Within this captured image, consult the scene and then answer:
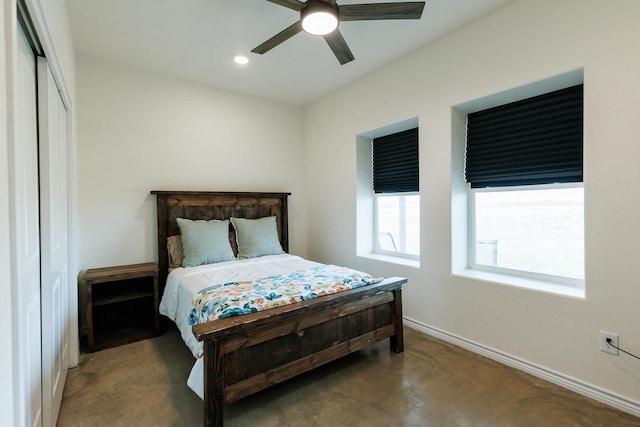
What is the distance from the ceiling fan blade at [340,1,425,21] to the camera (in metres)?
1.75

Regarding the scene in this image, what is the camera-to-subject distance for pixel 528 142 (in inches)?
90.5

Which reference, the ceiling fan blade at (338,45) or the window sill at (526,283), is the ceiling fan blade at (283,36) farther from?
the window sill at (526,283)

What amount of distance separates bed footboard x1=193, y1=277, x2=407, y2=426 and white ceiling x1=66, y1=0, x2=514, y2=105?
207cm

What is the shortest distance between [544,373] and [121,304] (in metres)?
3.61

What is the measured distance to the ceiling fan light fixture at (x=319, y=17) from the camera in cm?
172

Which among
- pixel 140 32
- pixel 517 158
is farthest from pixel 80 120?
pixel 517 158

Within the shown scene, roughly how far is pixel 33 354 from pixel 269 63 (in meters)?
2.83

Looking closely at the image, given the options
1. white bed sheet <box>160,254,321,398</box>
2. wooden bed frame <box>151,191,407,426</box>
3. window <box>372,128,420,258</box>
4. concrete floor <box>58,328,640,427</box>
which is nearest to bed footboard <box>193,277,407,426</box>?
wooden bed frame <box>151,191,407,426</box>

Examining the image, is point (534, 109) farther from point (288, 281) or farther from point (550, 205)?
point (288, 281)

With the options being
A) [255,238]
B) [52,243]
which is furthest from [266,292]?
[255,238]

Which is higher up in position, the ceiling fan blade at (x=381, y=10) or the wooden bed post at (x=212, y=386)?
the ceiling fan blade at (x=381, y=10)

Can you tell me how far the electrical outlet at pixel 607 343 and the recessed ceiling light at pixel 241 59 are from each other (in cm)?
346

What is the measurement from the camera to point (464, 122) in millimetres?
2697

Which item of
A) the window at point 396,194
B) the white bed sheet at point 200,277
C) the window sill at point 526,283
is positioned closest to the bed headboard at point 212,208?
the white bed sheet at point 200,277
